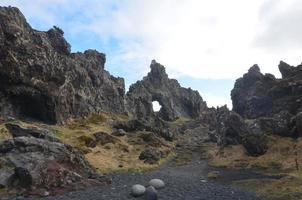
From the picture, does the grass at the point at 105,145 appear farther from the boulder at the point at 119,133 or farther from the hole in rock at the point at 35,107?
the hole in rock at the point at 35,107

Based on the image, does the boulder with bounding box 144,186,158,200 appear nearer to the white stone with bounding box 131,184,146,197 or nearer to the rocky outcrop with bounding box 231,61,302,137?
the white stone with bounding box 131,184,146,197

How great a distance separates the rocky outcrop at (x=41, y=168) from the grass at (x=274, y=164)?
59.3 feet

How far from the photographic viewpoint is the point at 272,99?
121m

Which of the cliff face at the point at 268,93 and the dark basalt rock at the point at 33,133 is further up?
the cliff face at the point at 268,93

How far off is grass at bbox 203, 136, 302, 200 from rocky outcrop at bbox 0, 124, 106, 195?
1807cm

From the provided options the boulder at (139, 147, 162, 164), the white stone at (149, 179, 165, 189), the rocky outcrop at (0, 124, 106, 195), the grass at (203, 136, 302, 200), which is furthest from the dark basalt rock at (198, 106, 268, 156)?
the rocky outcrop at (0, 124, 106, 195)

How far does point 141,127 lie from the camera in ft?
350

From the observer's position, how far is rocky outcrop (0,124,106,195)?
39875 mm

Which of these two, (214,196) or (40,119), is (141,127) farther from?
(214,196)

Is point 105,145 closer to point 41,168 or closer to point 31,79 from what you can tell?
point 31,79

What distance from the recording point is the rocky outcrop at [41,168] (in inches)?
1570

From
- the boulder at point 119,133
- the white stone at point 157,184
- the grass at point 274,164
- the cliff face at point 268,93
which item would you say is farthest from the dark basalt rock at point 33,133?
the cliff face at point 268,93

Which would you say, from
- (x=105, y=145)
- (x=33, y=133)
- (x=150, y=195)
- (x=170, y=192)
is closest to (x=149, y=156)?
(x=105, y=145)

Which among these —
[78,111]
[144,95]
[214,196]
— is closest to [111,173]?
[214,196]
